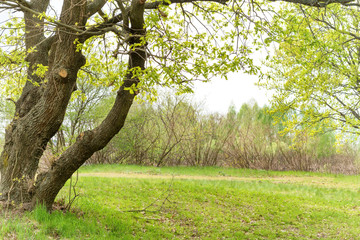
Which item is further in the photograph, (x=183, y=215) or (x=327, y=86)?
(x=327, y=86)

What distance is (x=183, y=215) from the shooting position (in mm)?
8086


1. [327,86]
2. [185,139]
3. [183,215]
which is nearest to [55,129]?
[183,215]

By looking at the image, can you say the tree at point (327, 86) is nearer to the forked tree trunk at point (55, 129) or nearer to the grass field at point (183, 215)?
the grass field at point (183, 215)

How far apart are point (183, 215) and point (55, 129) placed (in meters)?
3.71

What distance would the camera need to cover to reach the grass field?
18.8ft

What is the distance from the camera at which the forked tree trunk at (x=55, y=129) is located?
6188mm

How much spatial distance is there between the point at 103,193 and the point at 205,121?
38.3 feet

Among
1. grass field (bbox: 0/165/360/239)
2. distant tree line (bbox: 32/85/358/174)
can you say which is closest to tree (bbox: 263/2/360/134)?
grass field (bbox: 0/165/360/239)

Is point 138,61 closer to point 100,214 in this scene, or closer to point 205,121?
point 100,214

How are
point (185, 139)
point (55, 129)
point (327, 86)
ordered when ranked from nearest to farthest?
point (55, 129) < point (327, 86) < point (185, 139)

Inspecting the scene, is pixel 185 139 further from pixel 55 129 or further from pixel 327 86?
pixel 55 129

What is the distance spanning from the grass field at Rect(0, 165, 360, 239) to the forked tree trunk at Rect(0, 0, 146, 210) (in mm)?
587

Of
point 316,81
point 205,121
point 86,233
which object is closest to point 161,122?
point 205,121

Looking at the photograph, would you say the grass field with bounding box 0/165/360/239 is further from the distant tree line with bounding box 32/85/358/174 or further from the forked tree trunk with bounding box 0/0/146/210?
the distant tree line with bounding box 32/85/358/174
